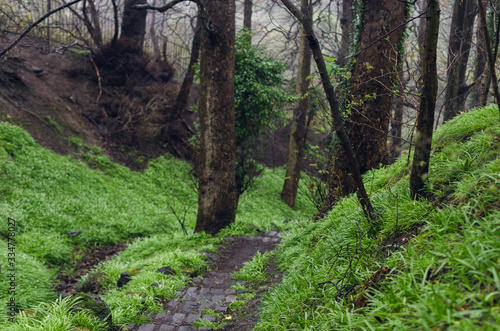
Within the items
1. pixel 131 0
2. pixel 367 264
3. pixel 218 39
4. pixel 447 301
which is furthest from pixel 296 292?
pixel 131 0

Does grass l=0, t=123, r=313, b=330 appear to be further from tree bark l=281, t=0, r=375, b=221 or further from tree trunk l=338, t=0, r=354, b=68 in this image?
tree trunk l=338, t=0, r=354, b=68

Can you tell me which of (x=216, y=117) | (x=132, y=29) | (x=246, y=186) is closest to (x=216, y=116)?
(x=216, y=117)

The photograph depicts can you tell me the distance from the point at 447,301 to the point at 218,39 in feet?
22.2

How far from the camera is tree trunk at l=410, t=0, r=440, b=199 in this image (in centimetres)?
278

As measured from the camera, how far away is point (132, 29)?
52.1ft

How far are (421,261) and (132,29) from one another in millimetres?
16608

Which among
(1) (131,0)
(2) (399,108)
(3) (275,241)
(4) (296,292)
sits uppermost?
(1) (131,0)

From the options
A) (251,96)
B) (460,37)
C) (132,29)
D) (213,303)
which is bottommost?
(213,303)

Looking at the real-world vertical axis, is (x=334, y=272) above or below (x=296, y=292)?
above

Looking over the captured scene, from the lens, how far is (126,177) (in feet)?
40.4

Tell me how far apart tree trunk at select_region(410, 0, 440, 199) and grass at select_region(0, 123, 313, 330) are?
326 centimetres

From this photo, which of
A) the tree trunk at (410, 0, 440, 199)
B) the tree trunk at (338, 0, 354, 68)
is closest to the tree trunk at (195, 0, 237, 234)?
the tree trunk at (410, 0, 440, 199)

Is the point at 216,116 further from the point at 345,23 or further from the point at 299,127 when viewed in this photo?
A: the point at 345,23

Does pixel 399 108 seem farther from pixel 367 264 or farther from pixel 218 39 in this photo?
pixel 367 264
